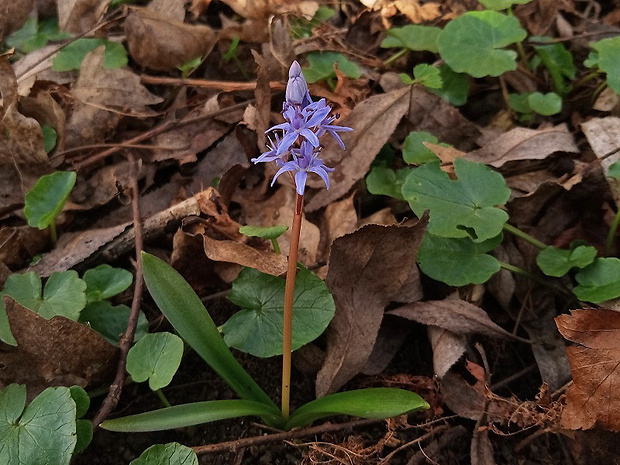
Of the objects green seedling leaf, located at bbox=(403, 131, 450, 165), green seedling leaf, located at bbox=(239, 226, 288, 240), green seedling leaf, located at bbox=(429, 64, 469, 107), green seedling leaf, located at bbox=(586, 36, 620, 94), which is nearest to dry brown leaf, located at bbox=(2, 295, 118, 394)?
green seedling leaf, located at bbox=(239, 226, 288, 240)

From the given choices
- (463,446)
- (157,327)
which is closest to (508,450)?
(463,446)

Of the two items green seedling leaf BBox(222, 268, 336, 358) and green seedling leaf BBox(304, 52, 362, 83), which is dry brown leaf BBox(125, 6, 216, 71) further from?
green seedling leaf BBox(222, 268, 336, 358)

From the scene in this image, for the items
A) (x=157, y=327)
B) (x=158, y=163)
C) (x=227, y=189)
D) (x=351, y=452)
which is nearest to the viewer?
(x=351, y=452)

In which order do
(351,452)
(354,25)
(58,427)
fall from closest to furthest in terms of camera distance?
(58,427), (351,452), (354,25)

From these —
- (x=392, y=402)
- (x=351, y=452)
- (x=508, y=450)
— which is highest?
(x=392, y=402)

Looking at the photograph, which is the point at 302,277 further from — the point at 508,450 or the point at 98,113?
the point at 98,113

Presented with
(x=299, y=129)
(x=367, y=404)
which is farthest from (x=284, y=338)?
(x=299, y=129)
